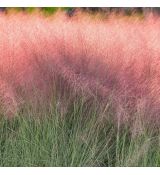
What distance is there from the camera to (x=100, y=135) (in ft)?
14.4

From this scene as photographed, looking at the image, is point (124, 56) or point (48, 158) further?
point (124, 56)

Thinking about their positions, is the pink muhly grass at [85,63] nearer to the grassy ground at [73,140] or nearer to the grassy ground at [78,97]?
the grassy ground at [78,97]

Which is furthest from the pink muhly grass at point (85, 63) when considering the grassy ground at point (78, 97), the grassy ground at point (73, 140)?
the grassy ground at point (73, 140)

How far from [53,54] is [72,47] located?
176mm

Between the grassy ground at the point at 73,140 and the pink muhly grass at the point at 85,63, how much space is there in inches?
4.8

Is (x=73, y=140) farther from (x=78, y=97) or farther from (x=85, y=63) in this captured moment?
(x=85, y=63)

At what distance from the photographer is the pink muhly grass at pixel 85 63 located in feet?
14.5

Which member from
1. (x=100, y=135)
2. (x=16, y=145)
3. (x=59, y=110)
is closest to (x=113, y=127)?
(x=100, y=135)

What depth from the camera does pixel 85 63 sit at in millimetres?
4668

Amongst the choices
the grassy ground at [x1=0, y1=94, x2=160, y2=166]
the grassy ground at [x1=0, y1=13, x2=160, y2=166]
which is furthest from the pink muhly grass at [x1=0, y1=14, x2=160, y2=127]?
the grassy ground at [x1=0, y1=94, x2=160, y2=166]

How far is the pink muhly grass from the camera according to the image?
443cm

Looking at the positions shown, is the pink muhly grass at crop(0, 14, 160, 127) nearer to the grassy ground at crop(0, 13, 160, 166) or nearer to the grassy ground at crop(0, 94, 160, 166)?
the grassy ground at crop(0, 13, 160, 166)

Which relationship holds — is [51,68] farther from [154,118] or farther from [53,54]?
[154,118]

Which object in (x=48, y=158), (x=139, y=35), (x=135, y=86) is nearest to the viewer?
(x=48, y=158)
